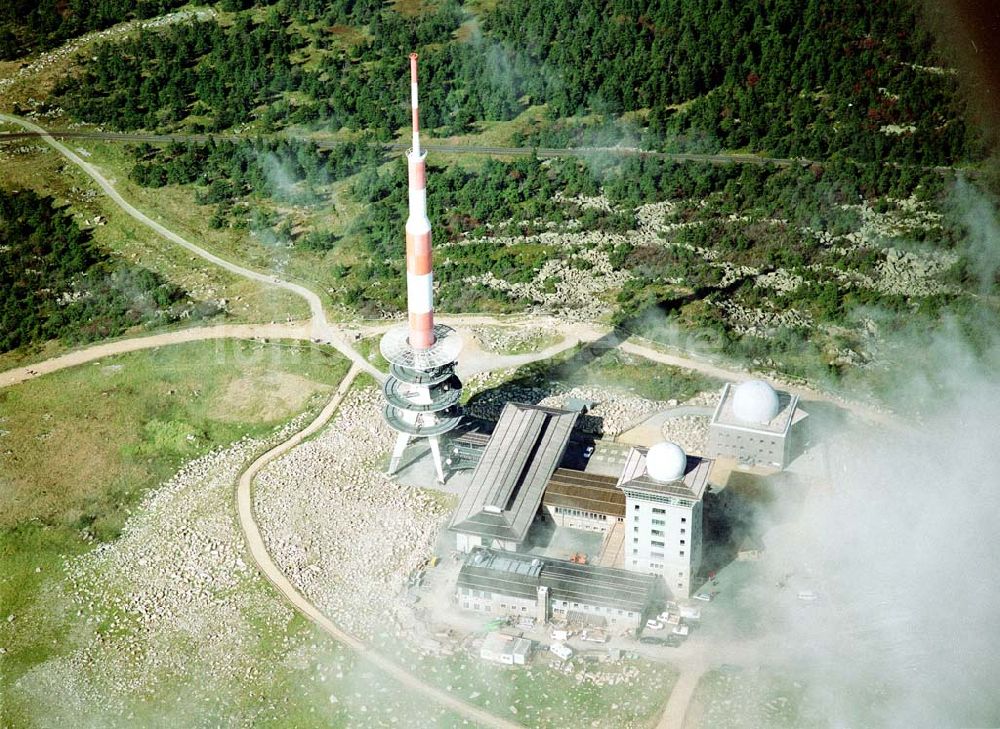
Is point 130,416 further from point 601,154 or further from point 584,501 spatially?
point 601,154

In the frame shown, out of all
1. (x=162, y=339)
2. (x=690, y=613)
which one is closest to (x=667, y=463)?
(x=690, y=613)

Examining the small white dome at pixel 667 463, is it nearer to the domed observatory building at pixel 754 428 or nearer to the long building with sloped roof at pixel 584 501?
the long building with sloped roof at pixel 584 501

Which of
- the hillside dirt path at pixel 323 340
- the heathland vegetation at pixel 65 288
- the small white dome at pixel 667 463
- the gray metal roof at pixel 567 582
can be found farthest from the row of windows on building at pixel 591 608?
the heathland vegetation at pixel 65 288

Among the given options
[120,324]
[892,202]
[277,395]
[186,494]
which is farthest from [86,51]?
[892,202]

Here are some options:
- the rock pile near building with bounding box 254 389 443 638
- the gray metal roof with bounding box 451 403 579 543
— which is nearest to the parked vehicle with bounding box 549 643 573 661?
the gray metal roof with bounding box 451 403 579 543

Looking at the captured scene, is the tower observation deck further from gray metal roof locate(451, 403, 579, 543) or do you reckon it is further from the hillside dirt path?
the hillside dirt path

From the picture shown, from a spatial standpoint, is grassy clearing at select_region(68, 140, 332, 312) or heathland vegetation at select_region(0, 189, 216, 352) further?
grassy clearing at select_region(68, 140, 332, 312)

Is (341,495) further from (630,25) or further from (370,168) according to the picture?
(630,25)
